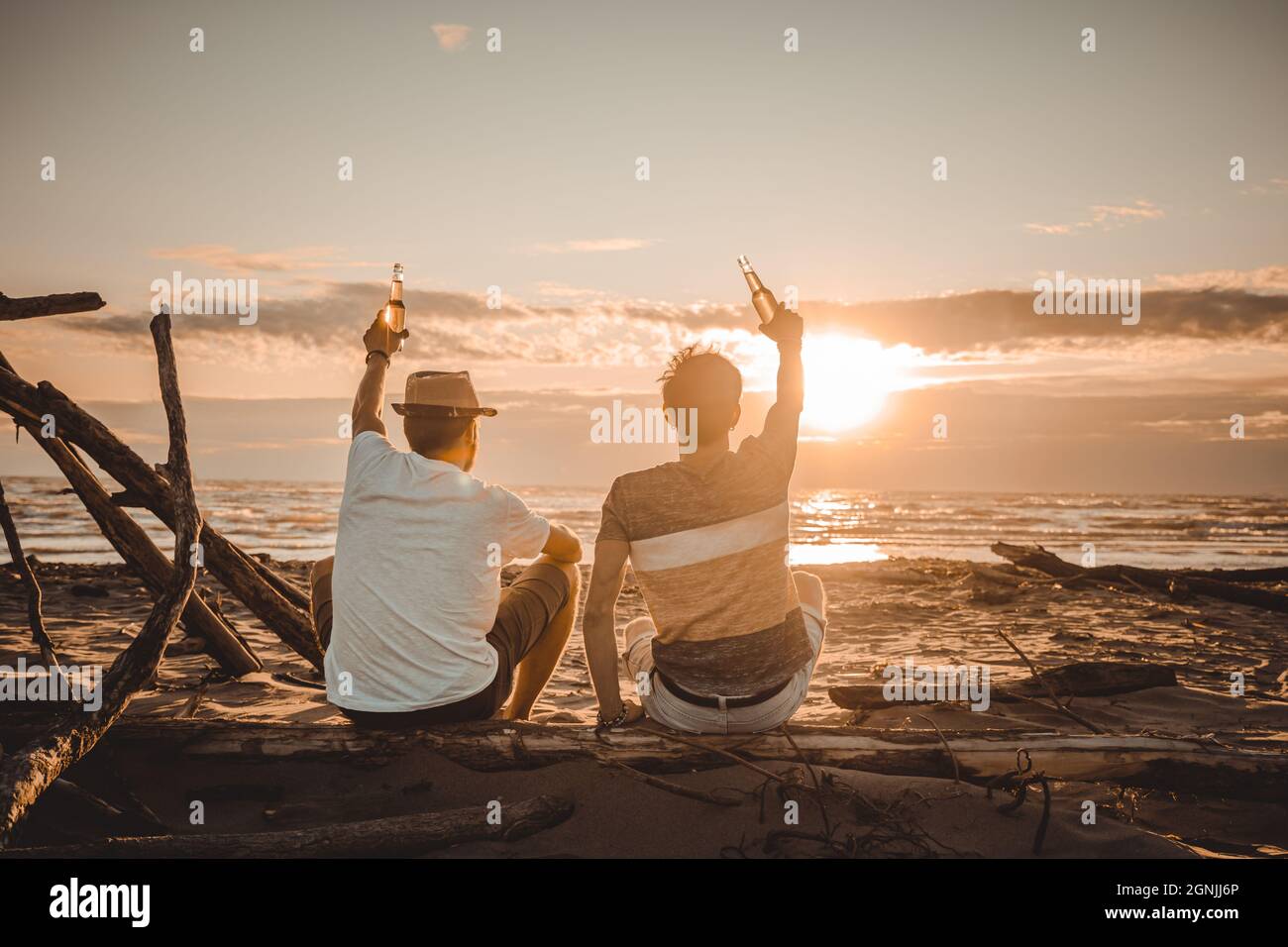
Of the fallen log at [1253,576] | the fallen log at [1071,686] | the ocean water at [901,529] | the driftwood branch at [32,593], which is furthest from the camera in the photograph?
the ocean water at [901,529]

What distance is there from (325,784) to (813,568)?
1195cm

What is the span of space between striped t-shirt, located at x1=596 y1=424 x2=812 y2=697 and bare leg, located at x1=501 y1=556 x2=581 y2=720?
3.03ft

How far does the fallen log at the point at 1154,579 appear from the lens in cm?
981

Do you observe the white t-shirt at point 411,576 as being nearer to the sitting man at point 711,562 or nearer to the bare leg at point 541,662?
the sitting man at point 711,562

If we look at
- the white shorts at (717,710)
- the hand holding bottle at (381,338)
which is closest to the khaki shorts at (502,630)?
the white shorts at (717,710)

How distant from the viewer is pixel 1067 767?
11.8 ft

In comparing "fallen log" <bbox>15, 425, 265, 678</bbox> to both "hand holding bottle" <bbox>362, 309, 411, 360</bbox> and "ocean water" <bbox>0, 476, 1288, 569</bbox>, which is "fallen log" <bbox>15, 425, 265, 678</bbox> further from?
"ocean water" <bbox>0, 476, 1288, 569</bbox>

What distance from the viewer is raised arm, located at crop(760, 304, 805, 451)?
12.2 feet

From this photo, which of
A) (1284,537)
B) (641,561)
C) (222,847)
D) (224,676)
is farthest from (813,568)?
(1284,537)

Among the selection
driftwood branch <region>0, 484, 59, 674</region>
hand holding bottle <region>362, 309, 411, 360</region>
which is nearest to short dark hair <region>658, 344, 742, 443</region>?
hand holding bottle <region>362, 309, 411, 360</region>

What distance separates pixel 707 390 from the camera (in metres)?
3.56

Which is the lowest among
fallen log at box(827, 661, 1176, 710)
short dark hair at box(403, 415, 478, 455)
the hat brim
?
fallen log at box(827, 661, 1176, 710)

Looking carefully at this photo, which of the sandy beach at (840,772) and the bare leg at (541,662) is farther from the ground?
the bare leg at (541,662)

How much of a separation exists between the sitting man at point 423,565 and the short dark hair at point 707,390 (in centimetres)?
84
